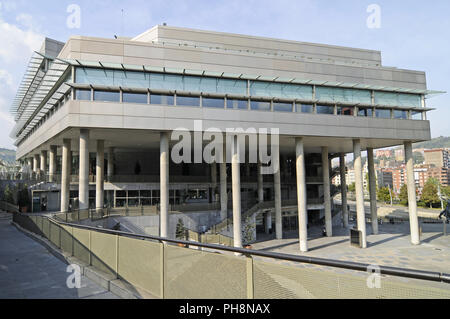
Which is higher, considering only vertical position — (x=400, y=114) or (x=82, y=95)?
(x=82, y=95)

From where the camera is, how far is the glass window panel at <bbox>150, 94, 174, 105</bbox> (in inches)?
976

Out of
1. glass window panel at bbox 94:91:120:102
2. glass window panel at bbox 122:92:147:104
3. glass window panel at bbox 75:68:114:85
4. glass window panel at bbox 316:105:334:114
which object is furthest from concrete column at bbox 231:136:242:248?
glass window panel at bbox 75:68:114:85

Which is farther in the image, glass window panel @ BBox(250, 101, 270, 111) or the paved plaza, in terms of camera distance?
glass window panel @ BBox(250, 101, 270, 111)

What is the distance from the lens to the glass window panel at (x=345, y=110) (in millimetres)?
30378

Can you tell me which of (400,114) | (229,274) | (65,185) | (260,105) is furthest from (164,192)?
(400,114)

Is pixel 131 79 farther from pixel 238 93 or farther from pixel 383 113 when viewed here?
pixel 383 113

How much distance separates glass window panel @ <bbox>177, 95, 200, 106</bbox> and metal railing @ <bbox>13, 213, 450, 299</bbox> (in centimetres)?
1860

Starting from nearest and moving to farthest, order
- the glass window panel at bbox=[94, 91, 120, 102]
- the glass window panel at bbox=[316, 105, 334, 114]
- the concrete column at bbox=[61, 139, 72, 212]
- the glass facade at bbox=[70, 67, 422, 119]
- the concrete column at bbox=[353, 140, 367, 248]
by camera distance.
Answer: the glass window panel at bbox=[94, 91, 120, 102], the glass facade at bbox=[70, 67, 422, 119], the concrete column at bbox=[61, 139, 72, 212], the glass window panel at bbox=[316, 105, 334, 114], the concrete column at bbox=[353, 140, 367, 248]

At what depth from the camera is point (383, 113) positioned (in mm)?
32031

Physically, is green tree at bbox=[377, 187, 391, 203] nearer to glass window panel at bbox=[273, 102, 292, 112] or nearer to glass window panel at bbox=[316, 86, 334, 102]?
glass window panel at bbox=[316, 86, 334, 102]

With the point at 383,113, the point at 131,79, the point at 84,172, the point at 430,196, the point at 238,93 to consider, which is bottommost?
the point at 430,196

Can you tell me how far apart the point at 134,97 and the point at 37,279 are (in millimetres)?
18977
